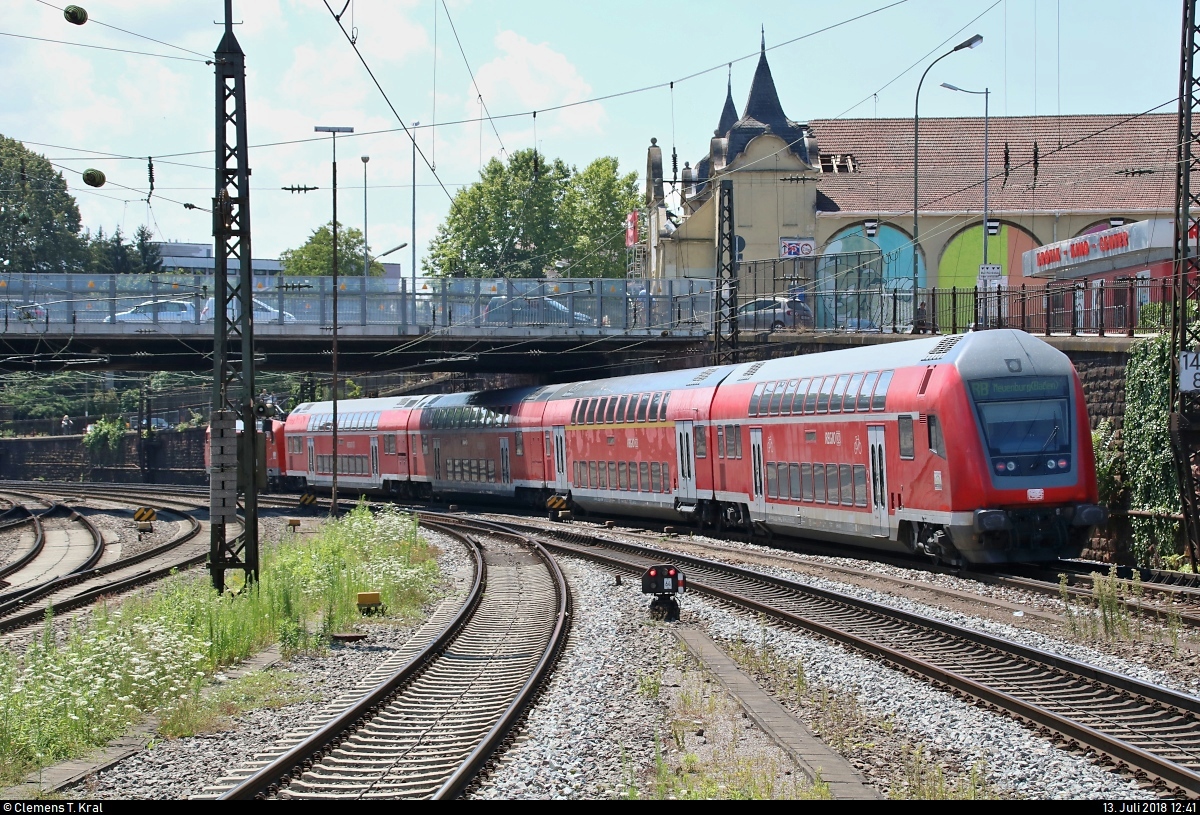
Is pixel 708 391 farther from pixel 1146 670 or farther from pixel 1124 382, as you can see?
pixel 1146 670

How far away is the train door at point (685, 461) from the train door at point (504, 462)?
12.7 metres

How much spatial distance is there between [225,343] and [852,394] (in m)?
9.69

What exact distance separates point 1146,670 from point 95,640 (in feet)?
30.6

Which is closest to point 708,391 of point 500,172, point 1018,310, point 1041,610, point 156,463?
point 1018,310

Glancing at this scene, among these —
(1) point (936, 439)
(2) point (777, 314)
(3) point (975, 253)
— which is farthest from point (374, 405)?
(1) point (936, 439)

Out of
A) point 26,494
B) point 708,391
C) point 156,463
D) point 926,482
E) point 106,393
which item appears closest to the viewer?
point 926,482

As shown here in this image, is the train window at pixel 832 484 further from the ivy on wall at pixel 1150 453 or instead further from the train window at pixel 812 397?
the ivy on wall at pixel 1150 453

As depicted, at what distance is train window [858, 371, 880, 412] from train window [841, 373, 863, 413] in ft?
Result: 0.43

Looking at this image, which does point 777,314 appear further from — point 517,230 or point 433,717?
point 517,230

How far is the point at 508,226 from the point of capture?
97.4 metres

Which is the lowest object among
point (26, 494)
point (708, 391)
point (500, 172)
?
point (26, 494)

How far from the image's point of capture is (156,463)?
269 feet

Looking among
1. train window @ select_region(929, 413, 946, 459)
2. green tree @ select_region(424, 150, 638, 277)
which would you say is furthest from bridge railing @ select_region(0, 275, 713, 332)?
green tree @ select_region(424, 150, 638, 277)

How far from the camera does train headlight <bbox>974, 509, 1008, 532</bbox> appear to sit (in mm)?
17781
